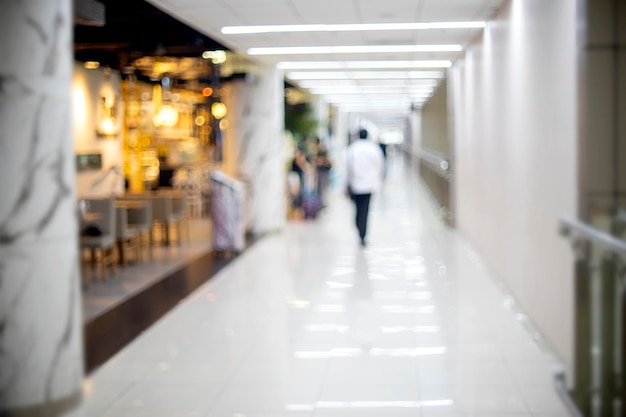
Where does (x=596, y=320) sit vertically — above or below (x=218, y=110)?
below

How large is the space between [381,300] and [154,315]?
2.16 meters

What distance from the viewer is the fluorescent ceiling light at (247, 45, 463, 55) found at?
11945mm

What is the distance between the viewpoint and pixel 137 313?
314 inches

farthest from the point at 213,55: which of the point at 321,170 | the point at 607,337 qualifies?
the point at 607,337

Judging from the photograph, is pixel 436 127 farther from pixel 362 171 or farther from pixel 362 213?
pixel 362 171

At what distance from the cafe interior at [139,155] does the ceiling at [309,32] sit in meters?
→ 0.06

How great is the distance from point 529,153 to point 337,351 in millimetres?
2389

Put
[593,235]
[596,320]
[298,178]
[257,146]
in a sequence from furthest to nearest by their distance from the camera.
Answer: [298,178], [257,146], [596,320], [593,235]

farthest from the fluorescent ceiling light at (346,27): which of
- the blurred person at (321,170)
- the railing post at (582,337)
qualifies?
the blurred person at (321,170)

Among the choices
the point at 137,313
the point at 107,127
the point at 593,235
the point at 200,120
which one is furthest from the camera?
the point at 200,120

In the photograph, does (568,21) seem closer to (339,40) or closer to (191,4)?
(191,4)

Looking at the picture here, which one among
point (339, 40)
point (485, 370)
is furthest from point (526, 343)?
point (339, 40)

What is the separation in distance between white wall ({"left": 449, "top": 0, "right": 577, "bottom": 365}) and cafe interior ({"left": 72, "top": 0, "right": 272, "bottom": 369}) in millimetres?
3246

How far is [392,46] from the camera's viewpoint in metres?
12.0
